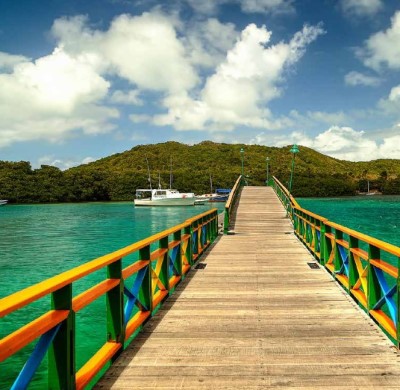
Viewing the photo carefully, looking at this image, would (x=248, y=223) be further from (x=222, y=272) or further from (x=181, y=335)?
(x=181, y=335)

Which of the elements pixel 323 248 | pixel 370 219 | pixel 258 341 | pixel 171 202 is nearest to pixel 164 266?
pixel 258 341

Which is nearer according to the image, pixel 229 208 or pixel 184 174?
pixel 229 208

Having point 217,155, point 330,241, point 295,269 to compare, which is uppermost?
point 217,155

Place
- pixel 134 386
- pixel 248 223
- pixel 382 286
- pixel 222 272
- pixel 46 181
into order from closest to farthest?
1. pixel 134 386
2. pixel 382 286
3. pixel 222 272
4. pixel 248 223
5. pixel 46 181

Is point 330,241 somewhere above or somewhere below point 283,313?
above

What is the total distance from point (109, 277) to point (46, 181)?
364 feet

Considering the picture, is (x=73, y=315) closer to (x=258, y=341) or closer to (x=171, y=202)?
(x=258, y=341)

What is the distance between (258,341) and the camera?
4805 millimetres

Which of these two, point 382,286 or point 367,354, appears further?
point 382,286

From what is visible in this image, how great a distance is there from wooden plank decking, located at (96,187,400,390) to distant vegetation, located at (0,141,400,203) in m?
92.2

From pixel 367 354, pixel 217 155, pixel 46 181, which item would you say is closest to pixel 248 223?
pixel 367 354

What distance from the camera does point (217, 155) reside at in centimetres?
16488

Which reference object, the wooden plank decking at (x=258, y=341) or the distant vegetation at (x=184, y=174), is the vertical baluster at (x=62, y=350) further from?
the distant vegetation at (x=184, y=174)

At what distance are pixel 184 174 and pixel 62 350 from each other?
129 metres
